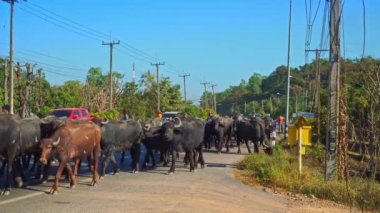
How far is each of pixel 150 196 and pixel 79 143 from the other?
2382 mm

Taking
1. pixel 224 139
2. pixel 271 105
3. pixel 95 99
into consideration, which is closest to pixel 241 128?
pixel 224 139

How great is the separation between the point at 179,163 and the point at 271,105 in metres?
99.9

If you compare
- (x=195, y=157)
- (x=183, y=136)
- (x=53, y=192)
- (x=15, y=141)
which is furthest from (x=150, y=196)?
(x=195, y=157)

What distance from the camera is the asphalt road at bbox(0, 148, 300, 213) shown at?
11109 mm

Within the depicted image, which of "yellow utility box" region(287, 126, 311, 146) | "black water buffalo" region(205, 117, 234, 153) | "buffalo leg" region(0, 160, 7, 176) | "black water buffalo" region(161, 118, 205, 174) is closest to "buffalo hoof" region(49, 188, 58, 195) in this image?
"buffalo leg" region(0, 160, 7, 176)

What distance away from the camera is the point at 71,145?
13047 millimetres

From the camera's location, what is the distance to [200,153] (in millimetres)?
19406

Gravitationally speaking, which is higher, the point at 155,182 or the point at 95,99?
the point at 95,99

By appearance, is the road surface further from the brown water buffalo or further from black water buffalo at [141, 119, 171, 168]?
black water buffalo at [141, 119, 171, 168]

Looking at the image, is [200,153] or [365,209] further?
[200,153]

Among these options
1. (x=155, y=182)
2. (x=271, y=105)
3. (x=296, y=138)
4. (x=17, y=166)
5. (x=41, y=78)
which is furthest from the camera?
(x=271, y=105)

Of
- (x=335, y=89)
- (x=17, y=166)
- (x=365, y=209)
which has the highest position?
(x=335, y=89)

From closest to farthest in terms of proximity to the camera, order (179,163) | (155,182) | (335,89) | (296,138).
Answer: (155,182), (335,89), (296,138), (179,163)

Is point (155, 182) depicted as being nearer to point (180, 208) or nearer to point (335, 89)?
point (180, 208)
